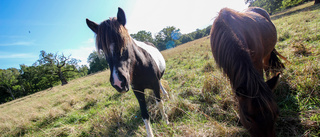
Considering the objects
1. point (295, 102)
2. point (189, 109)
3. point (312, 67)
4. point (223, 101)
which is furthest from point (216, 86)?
point (312, 67)

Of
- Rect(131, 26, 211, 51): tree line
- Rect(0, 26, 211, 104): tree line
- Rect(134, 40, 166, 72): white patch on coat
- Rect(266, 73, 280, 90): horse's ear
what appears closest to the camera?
Rect(266, 73, 280, 90): horse's ear

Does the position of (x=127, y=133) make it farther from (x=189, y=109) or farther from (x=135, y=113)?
(x=189, y=109)

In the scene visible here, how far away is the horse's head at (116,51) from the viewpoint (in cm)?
150

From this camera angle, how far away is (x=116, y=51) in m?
1.63

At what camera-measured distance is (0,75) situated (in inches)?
1265

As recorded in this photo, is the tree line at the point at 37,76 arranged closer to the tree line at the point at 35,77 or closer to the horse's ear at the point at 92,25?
the tree line at the point at 35,77

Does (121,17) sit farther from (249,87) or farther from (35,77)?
(35,77)

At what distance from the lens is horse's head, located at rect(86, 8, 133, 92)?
1502 mm

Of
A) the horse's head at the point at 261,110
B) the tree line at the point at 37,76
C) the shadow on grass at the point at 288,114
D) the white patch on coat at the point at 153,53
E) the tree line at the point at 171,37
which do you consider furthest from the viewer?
the tree line at the point at 171,37

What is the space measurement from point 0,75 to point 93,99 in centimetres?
5228

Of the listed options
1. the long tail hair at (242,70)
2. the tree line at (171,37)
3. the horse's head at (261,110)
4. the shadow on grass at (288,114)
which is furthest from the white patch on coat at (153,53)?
the tree line at (171,37)

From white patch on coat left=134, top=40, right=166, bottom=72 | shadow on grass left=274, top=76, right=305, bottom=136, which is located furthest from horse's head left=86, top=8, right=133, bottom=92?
shadow on grass left=274, top=76, right=305, bottom=136

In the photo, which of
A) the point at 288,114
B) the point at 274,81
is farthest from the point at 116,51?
the point at 288,114

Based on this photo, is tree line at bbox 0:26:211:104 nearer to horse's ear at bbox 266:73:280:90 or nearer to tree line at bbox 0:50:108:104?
tree line at bbox 0:50:108:104
